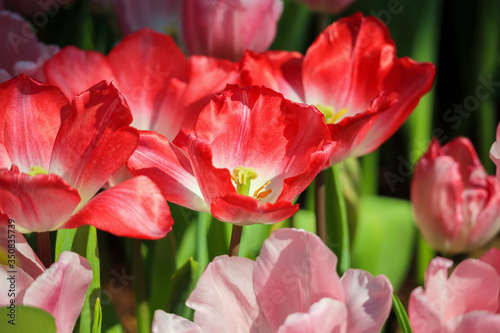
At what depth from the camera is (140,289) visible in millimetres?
665

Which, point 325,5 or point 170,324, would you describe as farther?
point 325,5

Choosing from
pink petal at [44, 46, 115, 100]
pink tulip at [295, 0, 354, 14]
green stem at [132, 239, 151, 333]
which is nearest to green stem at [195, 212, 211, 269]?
green stem at [132, 239, 151, 333]

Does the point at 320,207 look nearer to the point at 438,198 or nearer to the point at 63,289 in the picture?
the point at 438,198

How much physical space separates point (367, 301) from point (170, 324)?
12 cm

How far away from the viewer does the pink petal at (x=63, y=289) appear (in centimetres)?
40

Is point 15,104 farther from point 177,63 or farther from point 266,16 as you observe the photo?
point 266,16

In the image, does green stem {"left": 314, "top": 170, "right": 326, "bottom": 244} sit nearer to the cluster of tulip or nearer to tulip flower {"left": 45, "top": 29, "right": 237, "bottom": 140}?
the cluster of tulip

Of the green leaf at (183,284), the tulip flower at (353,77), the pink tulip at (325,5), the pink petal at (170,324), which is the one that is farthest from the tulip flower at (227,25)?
the pink petal at (170,324)

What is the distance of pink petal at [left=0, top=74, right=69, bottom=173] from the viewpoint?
478 millimetres

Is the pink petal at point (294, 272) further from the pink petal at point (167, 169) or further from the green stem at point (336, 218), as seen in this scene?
the green stem at point (336, 218)

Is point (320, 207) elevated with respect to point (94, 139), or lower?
lower

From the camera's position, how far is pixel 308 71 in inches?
25.9

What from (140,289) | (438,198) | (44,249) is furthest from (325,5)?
(44,249)

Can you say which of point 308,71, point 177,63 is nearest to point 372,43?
point 308,71
